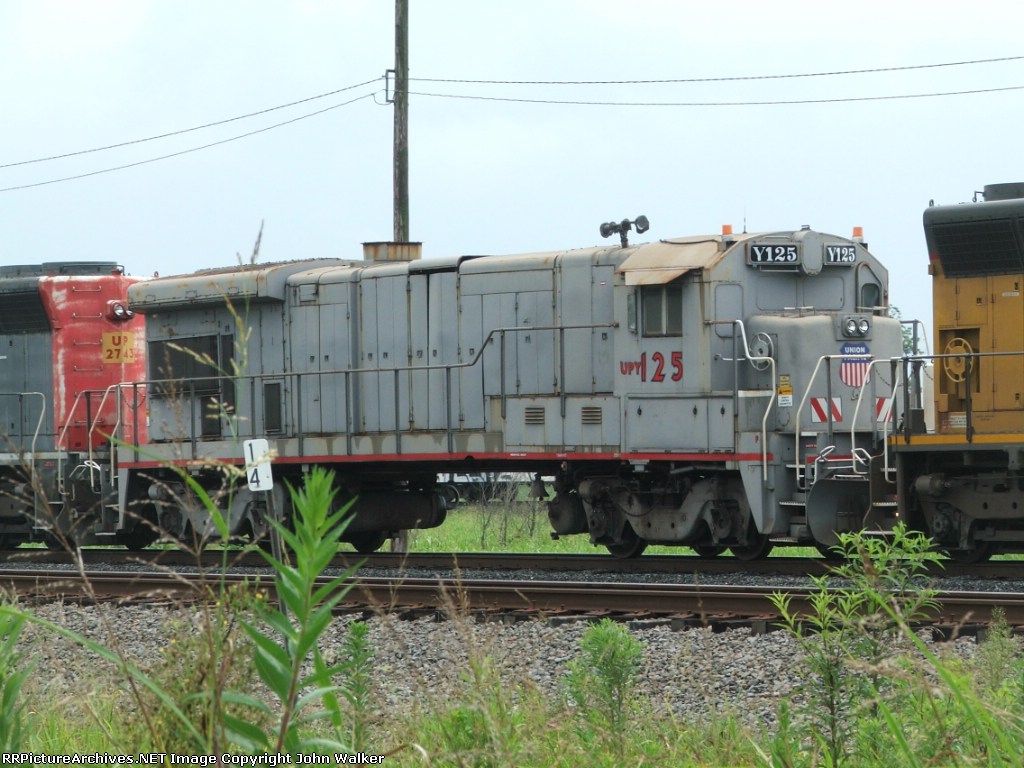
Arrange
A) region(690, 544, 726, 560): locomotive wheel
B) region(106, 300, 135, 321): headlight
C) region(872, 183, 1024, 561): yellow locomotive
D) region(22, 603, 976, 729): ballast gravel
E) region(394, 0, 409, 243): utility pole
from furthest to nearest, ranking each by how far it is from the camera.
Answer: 1. region(394, 0, 409, 243): utility pole
2. region(106, 300, 135, 321): headlight
3. region(690, 544, 726, 560): locomotive wheel
4. region(872, 183, 1024, 561): yellow locomotive
5. region(22, 603, 976, 729): ballast gravel

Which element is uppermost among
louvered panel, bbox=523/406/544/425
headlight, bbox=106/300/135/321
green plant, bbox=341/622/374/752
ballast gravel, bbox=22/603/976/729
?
headlight, bbox=106/300/135/321

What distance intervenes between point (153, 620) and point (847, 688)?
6438 millimetres

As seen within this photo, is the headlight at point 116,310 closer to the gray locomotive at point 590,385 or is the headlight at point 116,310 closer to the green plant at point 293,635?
the gray locomotive at point 590,385

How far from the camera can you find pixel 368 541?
54.5 ft

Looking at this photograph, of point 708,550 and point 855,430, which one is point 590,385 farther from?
point 855,430

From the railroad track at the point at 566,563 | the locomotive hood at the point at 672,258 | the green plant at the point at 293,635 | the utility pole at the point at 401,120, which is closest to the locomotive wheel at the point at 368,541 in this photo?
the railroad track at the point at 566,563

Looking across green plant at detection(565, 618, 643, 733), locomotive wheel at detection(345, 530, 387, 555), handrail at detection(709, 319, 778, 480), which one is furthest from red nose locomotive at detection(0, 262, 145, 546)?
green plant at detection(565, 618, 643, 733)

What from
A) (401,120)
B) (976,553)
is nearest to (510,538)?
(401,120)

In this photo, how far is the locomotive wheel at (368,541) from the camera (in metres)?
16.5

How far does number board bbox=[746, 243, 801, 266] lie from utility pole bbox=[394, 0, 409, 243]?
22.6 feet

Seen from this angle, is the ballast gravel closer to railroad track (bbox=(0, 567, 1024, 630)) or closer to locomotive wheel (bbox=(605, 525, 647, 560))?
railroad track (bbox=(0, 567, 1024, 630))

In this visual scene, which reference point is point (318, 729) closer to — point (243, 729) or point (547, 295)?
point (243, 729)

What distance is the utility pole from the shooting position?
19.0 m

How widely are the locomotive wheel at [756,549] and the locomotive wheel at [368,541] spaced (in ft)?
16.5
